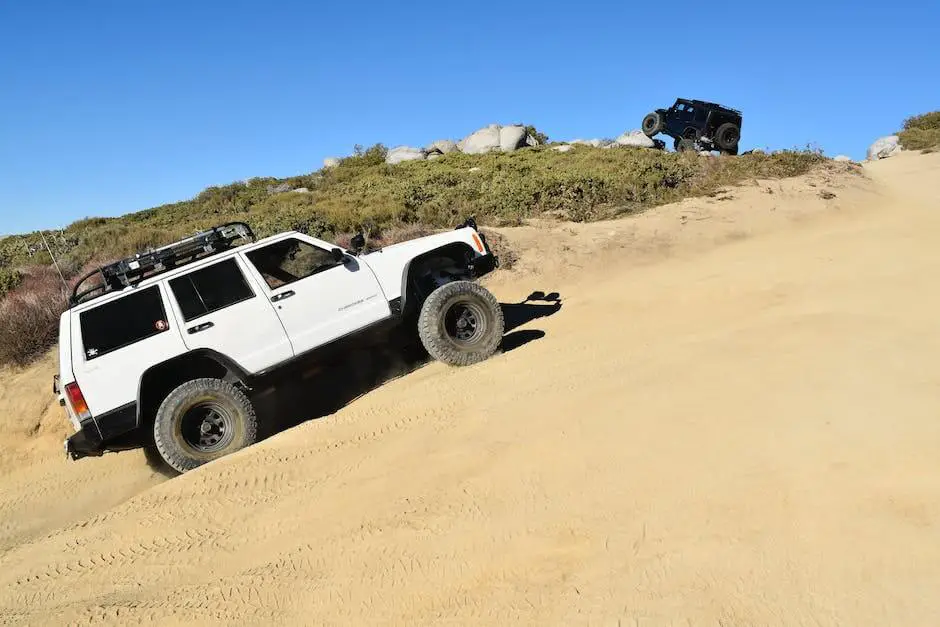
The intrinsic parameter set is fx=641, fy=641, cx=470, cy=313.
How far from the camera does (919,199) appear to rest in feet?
48.0

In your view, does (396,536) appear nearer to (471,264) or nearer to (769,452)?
(769,452)

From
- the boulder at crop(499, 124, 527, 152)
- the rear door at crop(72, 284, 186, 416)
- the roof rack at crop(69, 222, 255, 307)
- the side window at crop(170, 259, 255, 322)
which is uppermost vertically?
the boulder at crop(499, 124, 527, 152)

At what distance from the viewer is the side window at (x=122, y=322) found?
18.4ft

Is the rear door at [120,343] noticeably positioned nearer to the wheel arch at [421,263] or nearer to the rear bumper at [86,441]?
the rear bumper at [86,441]

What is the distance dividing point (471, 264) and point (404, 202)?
842cm

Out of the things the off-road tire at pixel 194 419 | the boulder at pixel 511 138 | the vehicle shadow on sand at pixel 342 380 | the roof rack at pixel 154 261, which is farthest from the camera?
the boulder at pixel 511 138

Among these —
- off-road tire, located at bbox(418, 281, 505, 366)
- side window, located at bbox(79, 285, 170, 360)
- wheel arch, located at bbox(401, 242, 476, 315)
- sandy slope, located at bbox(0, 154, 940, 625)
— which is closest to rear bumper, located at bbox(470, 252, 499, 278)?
wheel arch, located at bbox(401, 242, 476, 315)

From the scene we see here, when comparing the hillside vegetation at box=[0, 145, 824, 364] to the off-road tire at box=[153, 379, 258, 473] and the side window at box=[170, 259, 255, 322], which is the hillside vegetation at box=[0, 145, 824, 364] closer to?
the side window at box=[170, 259, 255, 322]

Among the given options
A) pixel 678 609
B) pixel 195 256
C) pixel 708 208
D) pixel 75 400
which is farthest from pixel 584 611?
pixel 708 208

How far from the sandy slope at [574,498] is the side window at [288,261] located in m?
1.42

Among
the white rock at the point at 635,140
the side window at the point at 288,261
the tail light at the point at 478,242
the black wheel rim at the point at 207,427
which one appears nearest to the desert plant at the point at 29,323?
the black wheel rim at the point at 207,427

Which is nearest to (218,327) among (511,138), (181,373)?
(181,373)

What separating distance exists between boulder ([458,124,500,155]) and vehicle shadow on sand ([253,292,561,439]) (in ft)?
84.1

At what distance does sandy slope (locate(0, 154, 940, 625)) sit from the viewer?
285 cm
